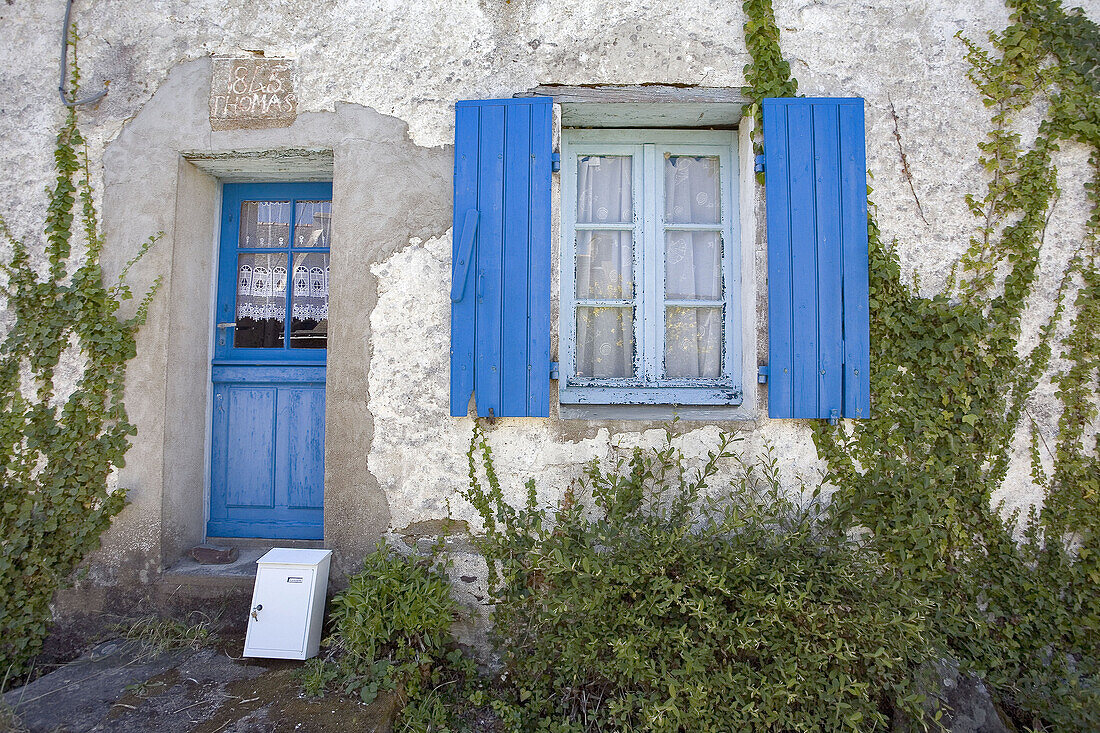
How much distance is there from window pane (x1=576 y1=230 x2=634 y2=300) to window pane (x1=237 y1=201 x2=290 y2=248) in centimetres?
173

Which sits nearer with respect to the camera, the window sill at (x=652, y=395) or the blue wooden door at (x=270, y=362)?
the window sill at (x=652, y=395)

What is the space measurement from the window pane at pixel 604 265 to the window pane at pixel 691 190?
0.95 feet

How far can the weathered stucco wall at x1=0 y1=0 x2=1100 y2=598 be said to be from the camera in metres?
2.90

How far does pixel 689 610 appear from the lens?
240cm

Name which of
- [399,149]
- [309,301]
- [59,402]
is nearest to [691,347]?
[399,149]

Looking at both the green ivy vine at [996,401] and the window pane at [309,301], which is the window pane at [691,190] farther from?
the window pane at [309,301]

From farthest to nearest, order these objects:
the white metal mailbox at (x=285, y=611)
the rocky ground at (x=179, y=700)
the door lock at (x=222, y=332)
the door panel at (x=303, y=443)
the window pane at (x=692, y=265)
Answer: the door lock at (x=222, y=332) → the door panel at (x=303, y=443) → the window pane at (x=692, y=265) → the white metal mailbox at (x=285, y=611) → the rocky ground at (x=179, y=700)

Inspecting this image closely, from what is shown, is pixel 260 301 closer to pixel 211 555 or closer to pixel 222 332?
pixel 222 332

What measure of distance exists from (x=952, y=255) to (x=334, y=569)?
341 centimetres

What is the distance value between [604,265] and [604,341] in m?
0.41

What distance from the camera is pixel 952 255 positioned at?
2.88 meters

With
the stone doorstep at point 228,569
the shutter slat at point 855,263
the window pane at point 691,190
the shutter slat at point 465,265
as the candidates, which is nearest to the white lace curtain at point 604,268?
the window pane at point 691,190

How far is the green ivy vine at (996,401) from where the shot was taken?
8.80 feet

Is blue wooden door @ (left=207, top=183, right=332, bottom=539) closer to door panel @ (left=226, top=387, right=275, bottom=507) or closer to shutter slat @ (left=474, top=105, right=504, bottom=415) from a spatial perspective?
door panel @ (left=226, top=387, right=275, bottom=507)
